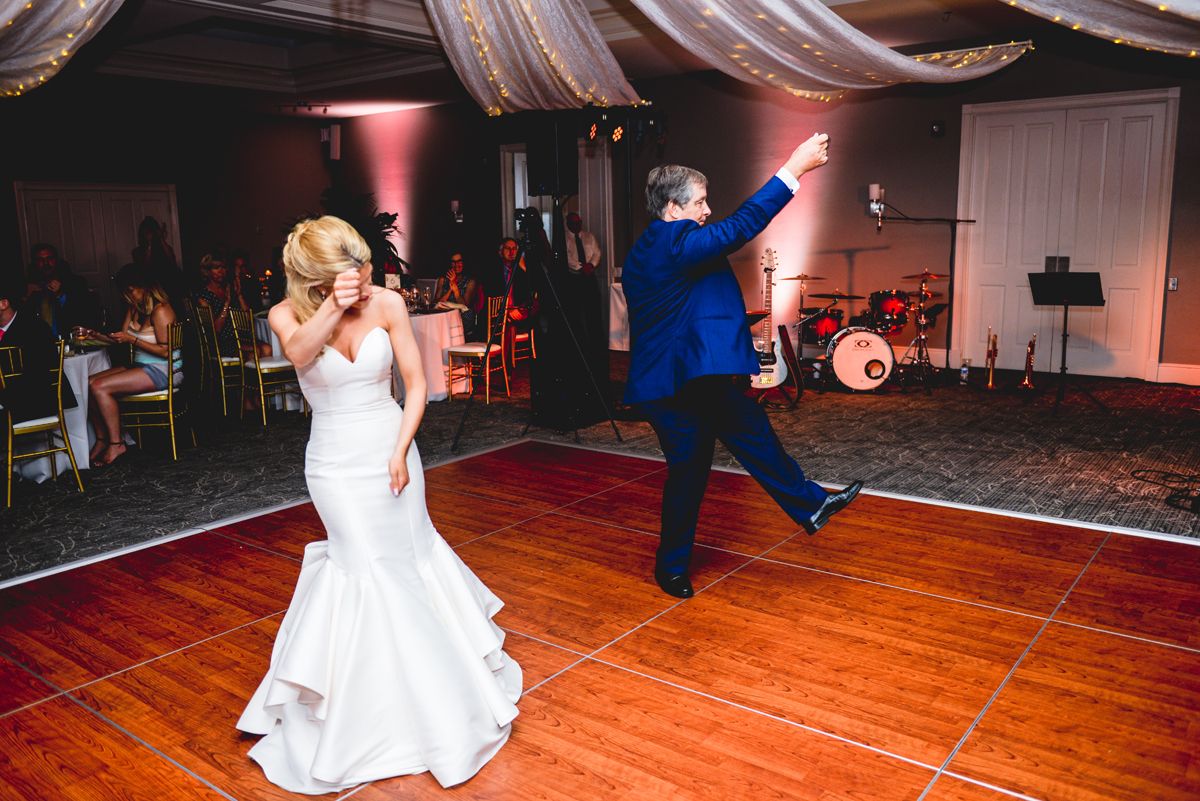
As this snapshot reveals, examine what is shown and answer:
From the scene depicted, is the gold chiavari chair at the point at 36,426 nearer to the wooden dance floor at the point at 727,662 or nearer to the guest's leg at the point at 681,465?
the wooden dance floor at the point at 727,662

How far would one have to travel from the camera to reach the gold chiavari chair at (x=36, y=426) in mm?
4957

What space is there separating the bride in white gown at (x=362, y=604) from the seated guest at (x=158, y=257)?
22.3ft

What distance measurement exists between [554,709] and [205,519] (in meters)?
2.77

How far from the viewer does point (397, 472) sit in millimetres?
2381

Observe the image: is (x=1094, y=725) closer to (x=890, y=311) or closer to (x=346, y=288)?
(x=346, y=288)

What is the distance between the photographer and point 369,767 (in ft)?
7.62

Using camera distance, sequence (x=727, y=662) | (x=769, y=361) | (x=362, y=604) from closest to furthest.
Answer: (x=362, y=604) → (x=727, y=662) → (x=769, y=361)

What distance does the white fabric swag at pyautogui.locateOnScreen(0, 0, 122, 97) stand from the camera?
11.7 ft

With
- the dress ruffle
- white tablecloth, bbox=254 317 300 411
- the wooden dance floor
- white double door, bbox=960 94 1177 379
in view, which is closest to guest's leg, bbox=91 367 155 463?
white tablecloth, bbox=254 317 300 411

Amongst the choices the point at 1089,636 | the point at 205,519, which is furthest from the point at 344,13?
the point at 1089,636

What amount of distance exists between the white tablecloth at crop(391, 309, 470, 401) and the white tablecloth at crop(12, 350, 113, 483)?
103 inches

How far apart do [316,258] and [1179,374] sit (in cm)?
843

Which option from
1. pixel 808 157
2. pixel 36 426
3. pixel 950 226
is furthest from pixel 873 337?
pixel 36 426

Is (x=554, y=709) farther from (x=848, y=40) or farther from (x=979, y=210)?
(x=979, y=210)
